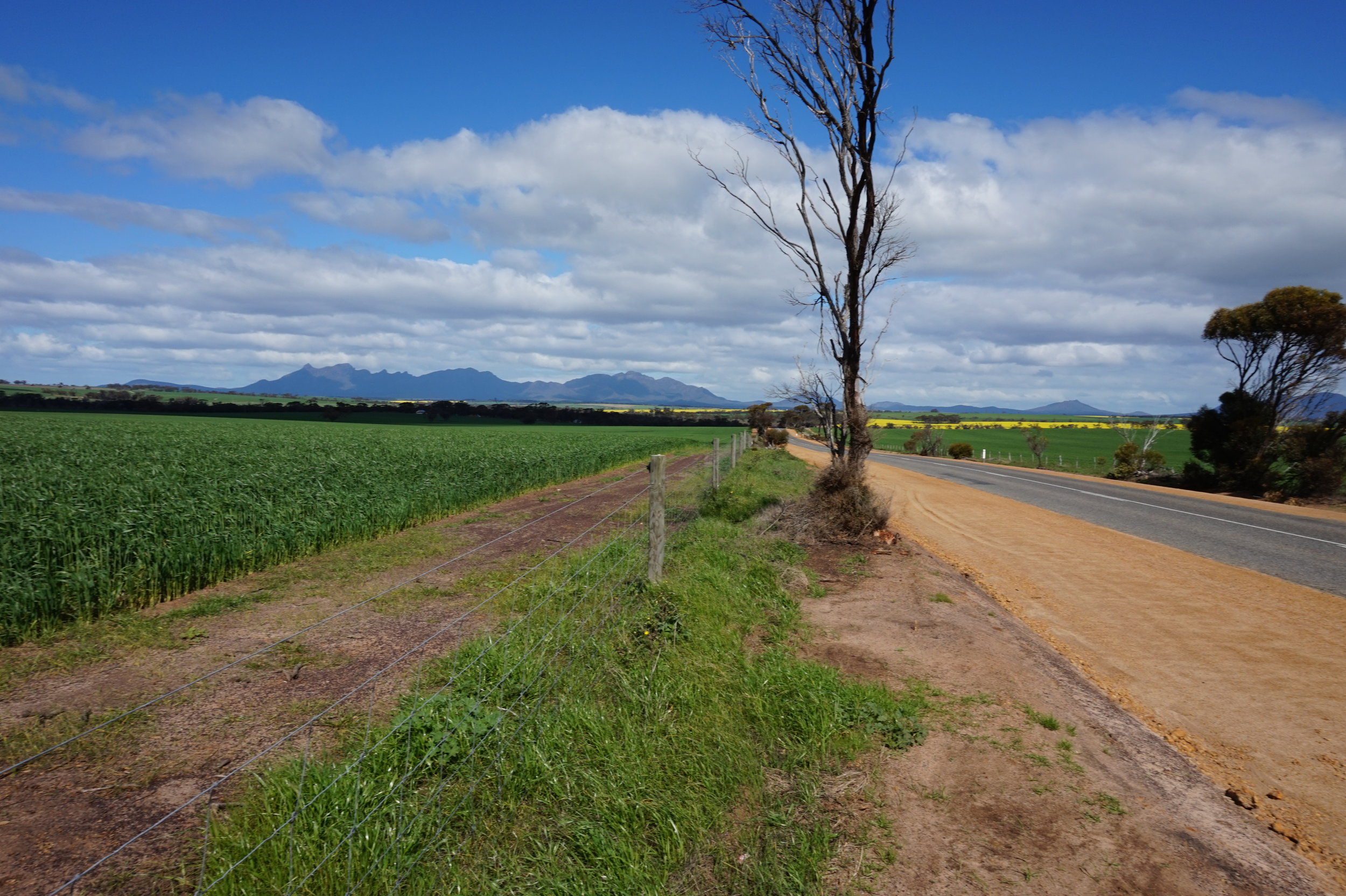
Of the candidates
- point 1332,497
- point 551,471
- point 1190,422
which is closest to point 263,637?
point 551,471

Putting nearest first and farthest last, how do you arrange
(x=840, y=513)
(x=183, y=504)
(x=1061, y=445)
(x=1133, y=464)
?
(x=183, y=504) < (x=840, y=513) < (x=1133, y=464) < (x=1061, y=445)

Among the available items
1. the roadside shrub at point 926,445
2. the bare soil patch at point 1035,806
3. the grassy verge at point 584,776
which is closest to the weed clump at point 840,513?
the bare soil patch at point 1035,806

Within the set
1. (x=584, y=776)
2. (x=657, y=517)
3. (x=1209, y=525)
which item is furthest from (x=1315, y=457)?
(x=584, y=776)

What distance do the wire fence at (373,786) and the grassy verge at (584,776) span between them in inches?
0.6

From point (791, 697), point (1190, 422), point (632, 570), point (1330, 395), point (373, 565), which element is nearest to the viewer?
point (791, 697)

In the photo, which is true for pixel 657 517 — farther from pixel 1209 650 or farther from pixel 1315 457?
pixel 1315 457

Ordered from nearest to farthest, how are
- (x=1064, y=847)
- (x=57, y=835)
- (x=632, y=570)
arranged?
1. (x=1064, y=847)
2. (x=57, y=835)
3. (x=632, y=570)

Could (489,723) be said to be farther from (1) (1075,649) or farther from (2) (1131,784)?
(1) (1075,649)

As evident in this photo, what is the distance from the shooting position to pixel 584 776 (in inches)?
146

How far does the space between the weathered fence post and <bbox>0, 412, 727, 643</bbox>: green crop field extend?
615cm

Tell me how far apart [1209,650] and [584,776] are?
596 centimetres

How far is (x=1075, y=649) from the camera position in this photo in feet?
20.5

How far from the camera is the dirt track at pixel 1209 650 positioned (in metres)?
3.98

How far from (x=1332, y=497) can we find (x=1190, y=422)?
5.03 metres
